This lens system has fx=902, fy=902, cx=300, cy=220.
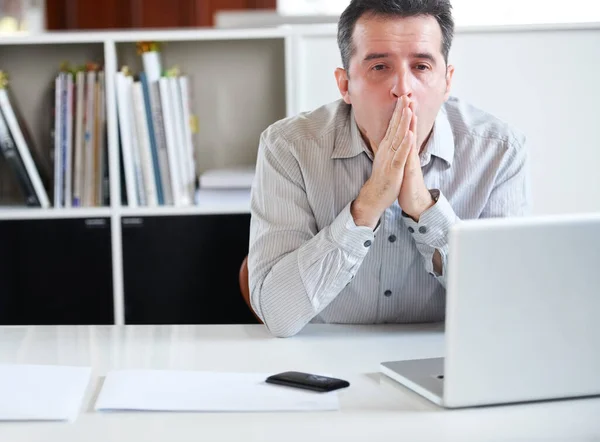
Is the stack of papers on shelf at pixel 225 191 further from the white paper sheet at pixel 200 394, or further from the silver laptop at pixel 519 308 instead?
the silver laptop at pixel 519 308

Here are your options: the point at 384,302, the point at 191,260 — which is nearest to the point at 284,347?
the point at 384,302

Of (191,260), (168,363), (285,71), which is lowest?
(191,260)

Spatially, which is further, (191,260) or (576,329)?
(191,260)

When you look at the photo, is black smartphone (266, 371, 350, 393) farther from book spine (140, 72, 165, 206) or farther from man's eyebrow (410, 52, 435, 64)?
book spine (140, 72, 165, 206)

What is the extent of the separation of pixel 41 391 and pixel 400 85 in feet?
2.89

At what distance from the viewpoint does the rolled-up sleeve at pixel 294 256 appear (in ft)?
5.43

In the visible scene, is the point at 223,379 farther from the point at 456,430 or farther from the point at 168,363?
the point at 456,430

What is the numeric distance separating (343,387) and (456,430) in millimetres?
220

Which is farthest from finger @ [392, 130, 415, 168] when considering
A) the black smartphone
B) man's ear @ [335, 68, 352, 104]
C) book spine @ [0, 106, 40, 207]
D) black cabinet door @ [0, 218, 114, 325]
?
book spine @ [0, 106, 40, 207]

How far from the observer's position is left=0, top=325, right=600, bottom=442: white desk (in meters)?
1.13

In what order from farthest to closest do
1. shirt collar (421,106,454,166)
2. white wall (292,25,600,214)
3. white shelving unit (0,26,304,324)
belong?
white shelving unit (0,26,304,324) < white wall (292,25,600,214) < shirt collar (421,106,454,166)

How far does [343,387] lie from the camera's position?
1.30m

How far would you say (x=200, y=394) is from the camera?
1.26 metres

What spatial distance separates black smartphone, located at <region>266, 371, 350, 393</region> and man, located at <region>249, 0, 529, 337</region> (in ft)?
1.00
